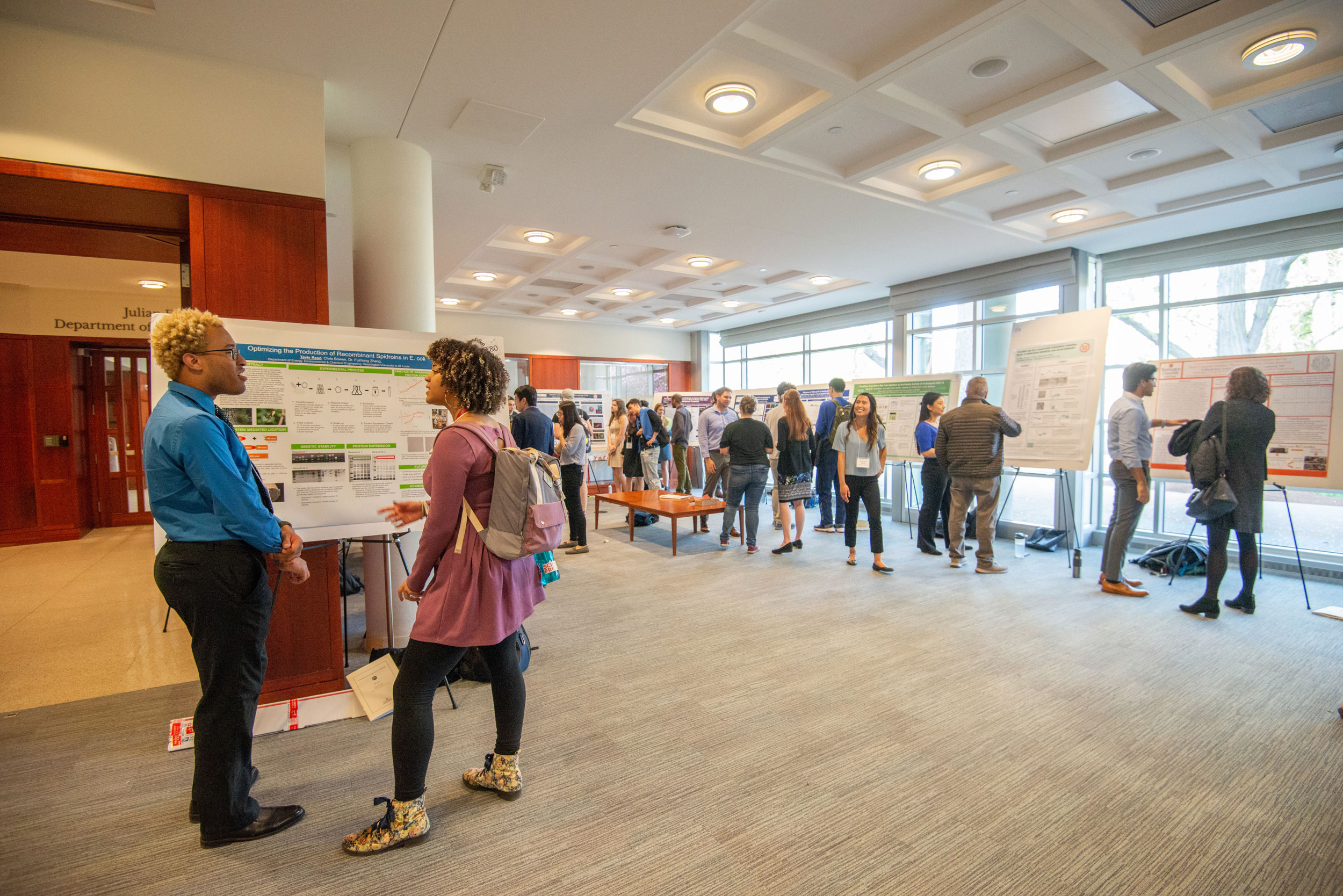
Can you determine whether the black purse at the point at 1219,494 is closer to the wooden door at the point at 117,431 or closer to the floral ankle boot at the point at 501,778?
the floral ankle boot at the point at 501,778

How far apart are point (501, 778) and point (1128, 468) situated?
201 inches

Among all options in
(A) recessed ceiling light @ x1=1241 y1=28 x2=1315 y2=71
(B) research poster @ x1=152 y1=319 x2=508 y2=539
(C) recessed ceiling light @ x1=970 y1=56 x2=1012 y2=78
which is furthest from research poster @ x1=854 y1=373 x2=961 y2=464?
(B) research poster @ x1=152 y1=319 x2=508 y2=539

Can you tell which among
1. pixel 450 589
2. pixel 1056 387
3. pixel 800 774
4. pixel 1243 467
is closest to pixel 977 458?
pixel 1056 387

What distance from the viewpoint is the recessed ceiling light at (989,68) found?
3.30m

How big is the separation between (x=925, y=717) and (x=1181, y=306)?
6083 millimetres

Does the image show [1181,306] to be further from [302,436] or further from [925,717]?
[302,436]

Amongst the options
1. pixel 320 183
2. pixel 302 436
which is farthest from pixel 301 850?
pixel 320 183

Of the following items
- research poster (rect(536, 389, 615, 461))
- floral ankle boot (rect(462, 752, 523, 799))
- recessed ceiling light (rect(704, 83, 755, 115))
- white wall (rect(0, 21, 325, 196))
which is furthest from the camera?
research poster (rect(536, 389, 615, 461))

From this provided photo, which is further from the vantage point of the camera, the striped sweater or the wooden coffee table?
the wooden coffee table

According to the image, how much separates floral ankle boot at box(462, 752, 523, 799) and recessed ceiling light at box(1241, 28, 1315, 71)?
5.12 meters

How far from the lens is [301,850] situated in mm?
1940

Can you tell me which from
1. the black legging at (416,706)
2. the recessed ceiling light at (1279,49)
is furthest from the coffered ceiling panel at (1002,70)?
the black legging at (416,706)

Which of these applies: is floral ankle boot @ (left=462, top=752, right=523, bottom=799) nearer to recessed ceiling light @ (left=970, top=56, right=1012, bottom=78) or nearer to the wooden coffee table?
the wooden coffee table

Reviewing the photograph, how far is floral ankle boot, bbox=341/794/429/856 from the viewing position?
1907mm
